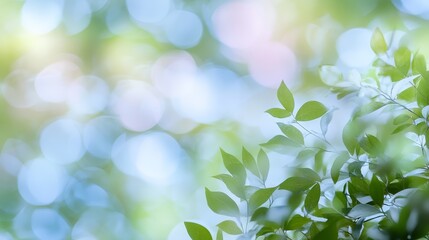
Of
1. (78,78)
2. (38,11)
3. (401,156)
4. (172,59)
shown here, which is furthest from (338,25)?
(401,156)

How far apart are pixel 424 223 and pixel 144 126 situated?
1.88 metres

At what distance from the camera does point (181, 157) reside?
213 cm

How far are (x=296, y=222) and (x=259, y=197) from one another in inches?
1.5

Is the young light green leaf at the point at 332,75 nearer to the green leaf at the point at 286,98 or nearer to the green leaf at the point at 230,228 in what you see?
the green leaf at the point at 286,98

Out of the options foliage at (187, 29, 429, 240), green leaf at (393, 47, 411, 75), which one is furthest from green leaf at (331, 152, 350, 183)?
green leaf at (393, 47, 411, 75)

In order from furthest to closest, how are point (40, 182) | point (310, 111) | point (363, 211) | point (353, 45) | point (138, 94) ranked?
1. point (138, 94)
2. point (40, 182)
3. point (353, 45)
4. point (310, 111)
5. point (363, 211)

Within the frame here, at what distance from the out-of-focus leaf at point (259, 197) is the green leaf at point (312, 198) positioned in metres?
0.03

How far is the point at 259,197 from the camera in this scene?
0.49 meters

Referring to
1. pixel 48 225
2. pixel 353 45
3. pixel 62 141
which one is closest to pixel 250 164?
pixel 353 45

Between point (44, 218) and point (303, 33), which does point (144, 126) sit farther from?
point (303, 33)

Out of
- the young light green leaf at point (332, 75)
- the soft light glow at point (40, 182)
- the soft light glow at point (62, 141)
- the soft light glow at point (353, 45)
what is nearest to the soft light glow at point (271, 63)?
the soft light glow at point (353, 45)

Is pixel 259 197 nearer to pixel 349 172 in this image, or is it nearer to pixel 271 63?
pixel 349 172

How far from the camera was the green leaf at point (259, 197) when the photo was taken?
0.49 metres

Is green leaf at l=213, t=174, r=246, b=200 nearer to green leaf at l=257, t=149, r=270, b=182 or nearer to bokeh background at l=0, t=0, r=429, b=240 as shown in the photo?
green leaf at l=257, t=149, r=270, b=182
